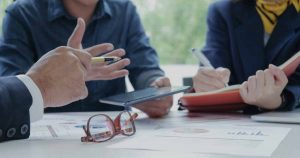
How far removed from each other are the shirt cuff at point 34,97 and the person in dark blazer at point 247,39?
1.97ft

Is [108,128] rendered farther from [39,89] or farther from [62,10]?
[62,10]

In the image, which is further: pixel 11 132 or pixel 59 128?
pixel 59 128

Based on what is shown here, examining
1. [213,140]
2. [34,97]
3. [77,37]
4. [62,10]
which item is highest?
[62,10]

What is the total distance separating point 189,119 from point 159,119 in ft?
0.28

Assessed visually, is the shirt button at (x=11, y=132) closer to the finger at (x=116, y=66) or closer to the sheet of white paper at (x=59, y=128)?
the sheet of white paper at (x=59, y=128)

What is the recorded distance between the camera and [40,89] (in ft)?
3.28

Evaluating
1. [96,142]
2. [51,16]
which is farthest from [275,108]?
[51,16]

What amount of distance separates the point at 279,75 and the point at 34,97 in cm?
66

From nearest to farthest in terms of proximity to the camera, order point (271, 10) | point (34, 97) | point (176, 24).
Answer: point (34, 97) < point (271, 10) < point (176, 24)

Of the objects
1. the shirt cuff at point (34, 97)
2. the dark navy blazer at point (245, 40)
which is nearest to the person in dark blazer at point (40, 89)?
the shirt cuff at point (34, 97)

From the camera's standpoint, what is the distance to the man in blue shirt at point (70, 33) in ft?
5.40

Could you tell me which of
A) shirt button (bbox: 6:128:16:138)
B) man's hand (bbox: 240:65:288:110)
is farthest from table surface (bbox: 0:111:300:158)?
man's hand (bbox: 240:65:288:110)

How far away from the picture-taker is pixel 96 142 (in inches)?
37.5

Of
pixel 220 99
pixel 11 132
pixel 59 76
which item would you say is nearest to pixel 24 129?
pixel 11 132
